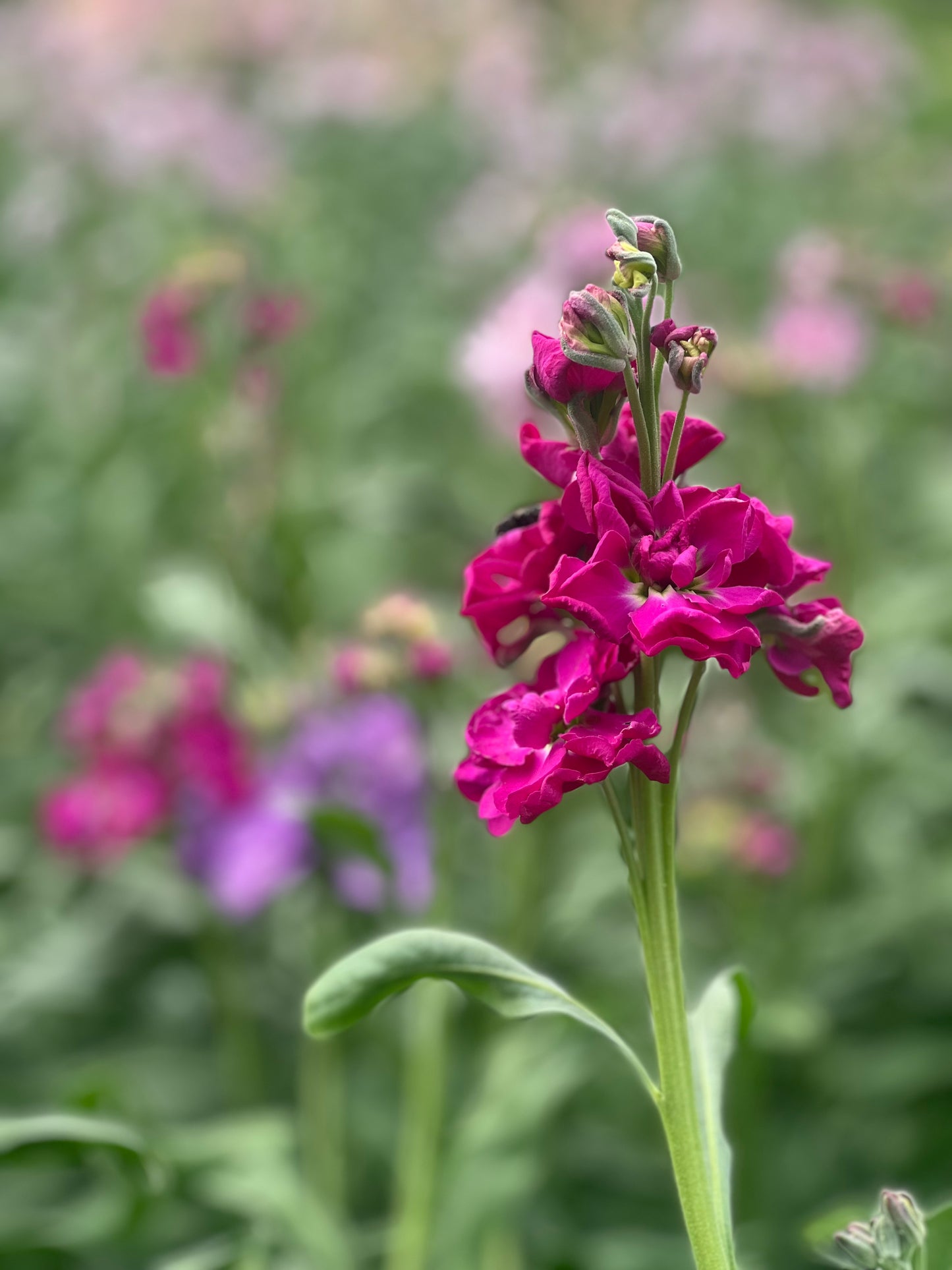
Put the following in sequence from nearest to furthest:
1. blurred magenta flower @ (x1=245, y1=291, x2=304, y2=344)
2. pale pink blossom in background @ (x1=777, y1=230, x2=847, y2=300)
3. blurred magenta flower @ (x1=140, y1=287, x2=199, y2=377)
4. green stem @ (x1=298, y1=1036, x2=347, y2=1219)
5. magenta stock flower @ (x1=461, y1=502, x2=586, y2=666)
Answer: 1. magenta stock flower @ (x1=461, y1=502, x2=586, y2=666)
2. green stem @ (x1=298, y1=1036, x2=347, y2=1219)
3. blurred magenta flower @ (x1=245, y1=291, x2=304, y2=344)
4. blurred magenta flower @ (x1=140, y1=287, x2=199, y2=377)
5. pale pink blossom in background @ (x1=777, y1=230, x2=847, y2=300)

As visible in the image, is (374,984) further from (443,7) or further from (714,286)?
(443,7)

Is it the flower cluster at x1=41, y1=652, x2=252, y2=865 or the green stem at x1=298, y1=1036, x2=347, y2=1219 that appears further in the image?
the flower cluster at x1=41, y1=652, x2=252, y2=865

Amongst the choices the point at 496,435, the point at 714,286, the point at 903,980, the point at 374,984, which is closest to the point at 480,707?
the point at 374,984

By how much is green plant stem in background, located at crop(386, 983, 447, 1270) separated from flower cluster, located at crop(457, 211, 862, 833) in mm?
958

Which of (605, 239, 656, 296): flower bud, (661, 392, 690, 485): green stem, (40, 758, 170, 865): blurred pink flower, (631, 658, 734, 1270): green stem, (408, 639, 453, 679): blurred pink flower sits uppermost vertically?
(40, 758, 170, 865): blurred pink flower

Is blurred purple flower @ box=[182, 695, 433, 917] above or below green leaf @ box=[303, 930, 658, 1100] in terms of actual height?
above

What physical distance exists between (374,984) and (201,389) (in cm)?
266

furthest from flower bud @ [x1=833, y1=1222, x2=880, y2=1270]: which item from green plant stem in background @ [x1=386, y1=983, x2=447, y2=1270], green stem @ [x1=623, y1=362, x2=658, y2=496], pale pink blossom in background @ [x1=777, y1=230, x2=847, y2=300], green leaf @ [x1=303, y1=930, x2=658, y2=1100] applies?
pale pink blossom in background @ [x1=777, y1=230, x2=847, y2=300]

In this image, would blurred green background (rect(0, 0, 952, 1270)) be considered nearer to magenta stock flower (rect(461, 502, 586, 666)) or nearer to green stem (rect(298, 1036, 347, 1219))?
green stem (rect(298, 1036, 347, 1219))

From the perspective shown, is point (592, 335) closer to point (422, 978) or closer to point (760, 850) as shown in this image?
point (422, 978)

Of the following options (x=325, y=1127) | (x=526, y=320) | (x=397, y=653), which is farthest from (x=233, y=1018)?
(x=526, y=320)

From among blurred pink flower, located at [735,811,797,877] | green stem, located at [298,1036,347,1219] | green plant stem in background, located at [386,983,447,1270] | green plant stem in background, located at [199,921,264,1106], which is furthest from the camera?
green plant stem in background, located at [199,921,264,1106]

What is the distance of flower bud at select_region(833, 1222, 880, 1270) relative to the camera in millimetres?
910

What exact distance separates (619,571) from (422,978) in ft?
1.04
